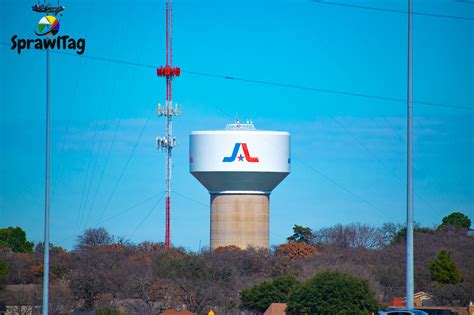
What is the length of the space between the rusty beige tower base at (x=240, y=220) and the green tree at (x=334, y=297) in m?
44.0

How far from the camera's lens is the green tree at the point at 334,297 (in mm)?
69812

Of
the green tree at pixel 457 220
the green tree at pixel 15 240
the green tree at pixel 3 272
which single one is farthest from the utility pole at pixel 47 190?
the green tree at pixel 457 220

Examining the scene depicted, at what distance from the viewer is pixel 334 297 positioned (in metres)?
70.7

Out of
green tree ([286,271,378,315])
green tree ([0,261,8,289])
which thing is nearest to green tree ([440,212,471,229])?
green tree ([0,261,8,289])

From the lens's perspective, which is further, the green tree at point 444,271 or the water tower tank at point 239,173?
the water tower tank at point 239,173

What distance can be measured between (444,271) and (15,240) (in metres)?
75.7

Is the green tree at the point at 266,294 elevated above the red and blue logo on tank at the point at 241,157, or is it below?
below

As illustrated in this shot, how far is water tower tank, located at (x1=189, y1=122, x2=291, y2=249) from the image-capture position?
115062mm

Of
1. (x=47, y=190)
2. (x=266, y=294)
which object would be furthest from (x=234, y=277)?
(x=47, y=190)

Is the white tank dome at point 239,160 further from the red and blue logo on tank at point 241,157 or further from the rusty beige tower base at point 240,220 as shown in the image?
the rusty beige tower base at point 240,220

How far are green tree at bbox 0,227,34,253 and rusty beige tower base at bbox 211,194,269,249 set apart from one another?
3759 centimetres

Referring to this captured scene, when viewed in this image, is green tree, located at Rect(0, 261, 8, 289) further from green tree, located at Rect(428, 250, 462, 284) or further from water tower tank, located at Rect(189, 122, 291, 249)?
green tree, located at Rect(428, 250, 462, 284)

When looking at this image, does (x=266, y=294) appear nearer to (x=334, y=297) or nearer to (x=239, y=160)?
(x=334, y=297)

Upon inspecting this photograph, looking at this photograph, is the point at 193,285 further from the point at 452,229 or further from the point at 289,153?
the point at 452,229
